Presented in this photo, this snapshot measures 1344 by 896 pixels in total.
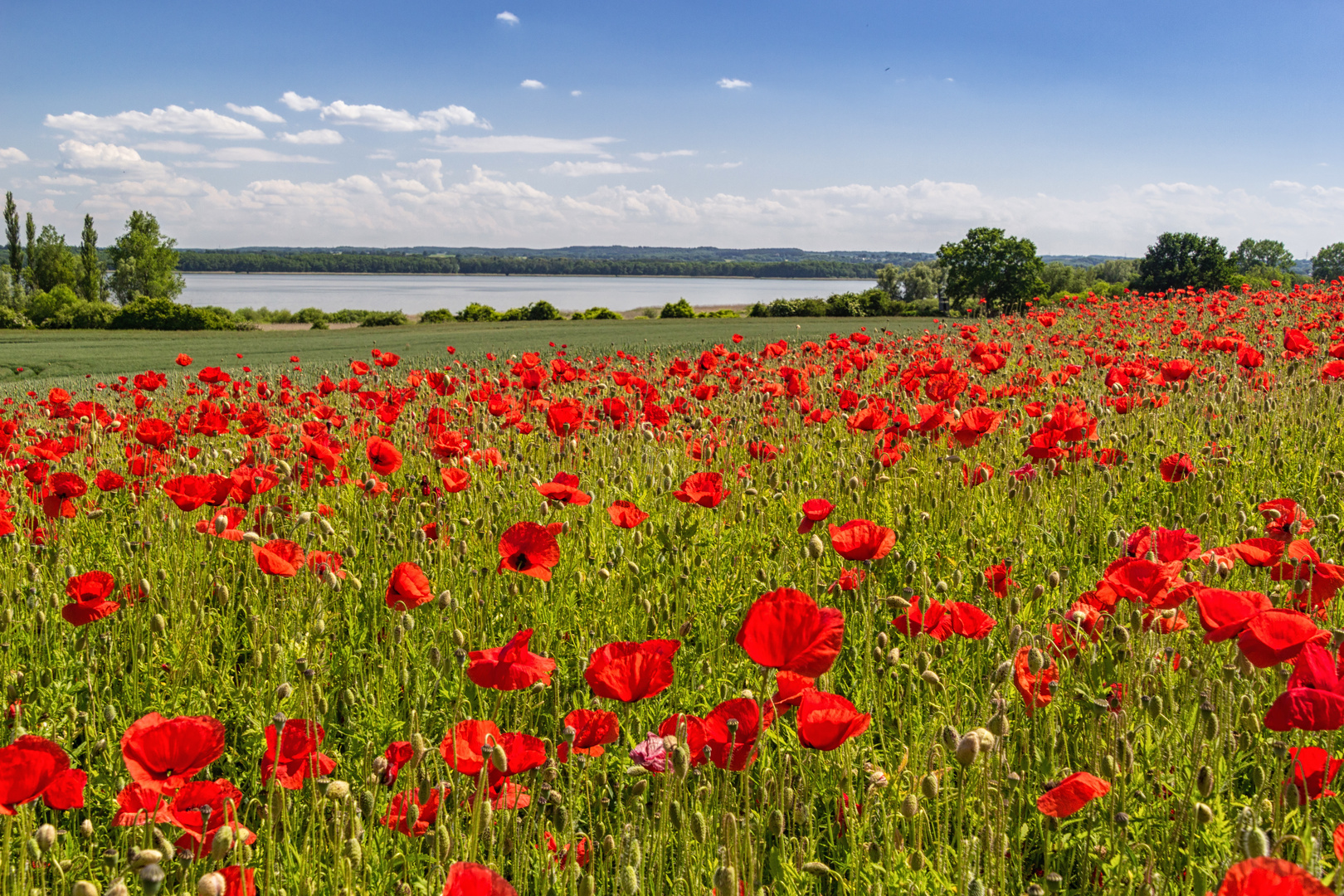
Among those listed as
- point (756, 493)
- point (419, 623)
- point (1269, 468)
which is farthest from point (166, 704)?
point (1269, 468)

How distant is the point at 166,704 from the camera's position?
2494 mm

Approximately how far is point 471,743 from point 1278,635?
4.45 ft

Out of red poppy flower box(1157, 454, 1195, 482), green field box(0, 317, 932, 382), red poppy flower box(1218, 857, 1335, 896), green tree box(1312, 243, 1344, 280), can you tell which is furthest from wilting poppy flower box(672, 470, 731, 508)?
green tree box(1312, 243, 1344, 280)

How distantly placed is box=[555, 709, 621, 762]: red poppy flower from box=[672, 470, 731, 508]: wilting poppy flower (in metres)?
1.43

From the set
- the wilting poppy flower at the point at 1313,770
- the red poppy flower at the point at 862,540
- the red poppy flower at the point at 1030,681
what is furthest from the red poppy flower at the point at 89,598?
the wilting poppy flower at the point at 1313,770

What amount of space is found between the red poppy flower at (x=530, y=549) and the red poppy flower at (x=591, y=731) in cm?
62

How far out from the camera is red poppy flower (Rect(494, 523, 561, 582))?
2.20 metres

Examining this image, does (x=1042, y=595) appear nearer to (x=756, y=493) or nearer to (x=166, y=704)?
(x=756, y=493)

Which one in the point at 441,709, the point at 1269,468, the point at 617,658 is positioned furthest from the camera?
the point at 1269,468

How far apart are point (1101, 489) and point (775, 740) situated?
2.75 meters

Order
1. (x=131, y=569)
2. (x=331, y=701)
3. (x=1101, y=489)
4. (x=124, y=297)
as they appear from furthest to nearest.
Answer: (x=124, y=297), (x=1101, y=489), (x=131, y=569), (x=331, y=701)

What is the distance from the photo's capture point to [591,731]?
62.7 inches

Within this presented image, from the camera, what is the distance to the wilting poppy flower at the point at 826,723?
1.42 meters

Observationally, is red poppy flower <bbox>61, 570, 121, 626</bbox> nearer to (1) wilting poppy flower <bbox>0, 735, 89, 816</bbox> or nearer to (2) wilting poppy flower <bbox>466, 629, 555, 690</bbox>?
(1) wilting poppy flower <bbox>0, 735, 89, 816</bbox>
